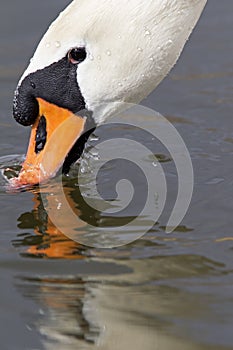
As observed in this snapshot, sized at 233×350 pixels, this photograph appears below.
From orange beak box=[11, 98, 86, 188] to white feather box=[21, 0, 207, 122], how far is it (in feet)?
0.50

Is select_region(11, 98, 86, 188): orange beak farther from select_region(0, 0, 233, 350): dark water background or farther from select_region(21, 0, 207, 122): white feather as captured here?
select_region(0, 0, 233, 350): dark water background

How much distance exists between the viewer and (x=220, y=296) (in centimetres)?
555

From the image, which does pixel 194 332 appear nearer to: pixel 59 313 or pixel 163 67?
pixel 59 313

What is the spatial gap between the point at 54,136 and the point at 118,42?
0.66 metres

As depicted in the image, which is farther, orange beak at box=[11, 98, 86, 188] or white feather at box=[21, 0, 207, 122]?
orange beak at box=[11, 98, 86, 188]

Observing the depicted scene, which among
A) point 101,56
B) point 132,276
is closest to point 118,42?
point 101,56

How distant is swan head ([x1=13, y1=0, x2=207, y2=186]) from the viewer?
588cm

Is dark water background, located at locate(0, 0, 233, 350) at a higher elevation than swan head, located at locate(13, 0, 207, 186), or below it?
below

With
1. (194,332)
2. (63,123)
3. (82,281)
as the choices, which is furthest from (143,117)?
(194,332)

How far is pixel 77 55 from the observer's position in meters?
6.01

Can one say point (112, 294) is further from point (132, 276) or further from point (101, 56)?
point (101, 56)

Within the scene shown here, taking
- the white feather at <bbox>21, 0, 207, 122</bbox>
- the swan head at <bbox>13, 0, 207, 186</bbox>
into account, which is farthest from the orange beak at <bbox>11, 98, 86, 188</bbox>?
the white feather at <bbox>21, 0, 207, 122</bbox>

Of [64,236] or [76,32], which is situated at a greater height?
[76,32]

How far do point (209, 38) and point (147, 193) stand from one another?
2.96 meters
